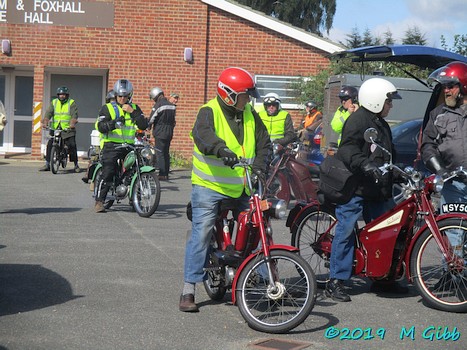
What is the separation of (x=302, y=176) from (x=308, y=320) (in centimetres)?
652

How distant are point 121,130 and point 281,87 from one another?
38.2 feet

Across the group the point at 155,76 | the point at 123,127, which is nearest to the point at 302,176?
the point at 123,127

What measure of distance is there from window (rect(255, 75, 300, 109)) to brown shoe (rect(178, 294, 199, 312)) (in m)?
16.9

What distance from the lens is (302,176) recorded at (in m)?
13.2

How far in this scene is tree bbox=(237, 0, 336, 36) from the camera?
50.6 meters

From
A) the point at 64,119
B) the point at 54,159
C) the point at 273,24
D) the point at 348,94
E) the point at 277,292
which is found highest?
the point at 273,24

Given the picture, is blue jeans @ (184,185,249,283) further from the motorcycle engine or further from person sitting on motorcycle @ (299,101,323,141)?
person sitting on motorcycle @ (299,101,323,141)

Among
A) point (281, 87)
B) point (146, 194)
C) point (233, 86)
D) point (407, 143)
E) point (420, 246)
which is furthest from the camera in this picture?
point (281, 87)

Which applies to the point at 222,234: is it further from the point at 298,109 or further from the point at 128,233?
the point at 298,109

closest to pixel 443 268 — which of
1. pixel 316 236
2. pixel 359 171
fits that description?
pixel 359 171

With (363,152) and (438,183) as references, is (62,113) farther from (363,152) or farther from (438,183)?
(438,183)

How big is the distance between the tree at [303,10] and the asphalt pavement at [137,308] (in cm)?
4078

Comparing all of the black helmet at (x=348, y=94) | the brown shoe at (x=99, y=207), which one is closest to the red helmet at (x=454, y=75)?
the black helmet at (x=348, y=94)

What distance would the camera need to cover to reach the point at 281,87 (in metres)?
23.7
